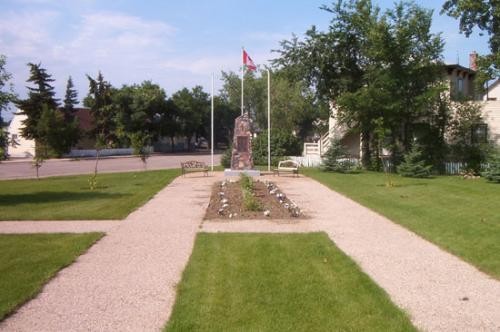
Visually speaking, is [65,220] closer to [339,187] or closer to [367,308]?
[367,308]

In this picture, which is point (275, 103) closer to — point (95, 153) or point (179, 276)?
point (95, 153)

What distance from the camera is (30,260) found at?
8078 mm

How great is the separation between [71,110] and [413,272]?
61.6m

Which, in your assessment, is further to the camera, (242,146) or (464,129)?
(464,129)

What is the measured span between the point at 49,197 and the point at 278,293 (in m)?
12.7

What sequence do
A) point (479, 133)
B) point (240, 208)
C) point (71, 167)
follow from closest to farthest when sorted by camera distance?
point (240, 208) < point (479, 133) < point (71, 167)

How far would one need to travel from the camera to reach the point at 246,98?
67.6 m

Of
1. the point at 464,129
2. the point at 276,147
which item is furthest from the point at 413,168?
the point at 276,147

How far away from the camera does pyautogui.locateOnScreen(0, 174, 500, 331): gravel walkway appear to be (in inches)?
218

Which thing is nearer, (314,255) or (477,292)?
(477,292)

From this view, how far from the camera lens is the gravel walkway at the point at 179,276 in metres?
5.54

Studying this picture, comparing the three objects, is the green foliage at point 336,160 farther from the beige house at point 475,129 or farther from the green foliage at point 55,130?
the green foliage at point 55,130

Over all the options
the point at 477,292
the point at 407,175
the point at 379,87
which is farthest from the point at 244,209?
the point at 379,87

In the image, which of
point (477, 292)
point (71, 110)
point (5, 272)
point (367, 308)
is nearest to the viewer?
point (367, 308)
